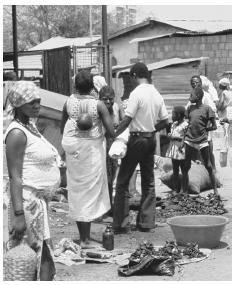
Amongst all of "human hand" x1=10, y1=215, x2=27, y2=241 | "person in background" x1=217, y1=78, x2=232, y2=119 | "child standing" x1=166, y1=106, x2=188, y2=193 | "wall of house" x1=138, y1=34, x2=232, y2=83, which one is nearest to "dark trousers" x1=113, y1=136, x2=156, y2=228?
"child standing" x1=166, y1=106, x2=188, y2=193

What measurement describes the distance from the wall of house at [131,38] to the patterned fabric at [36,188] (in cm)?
2794

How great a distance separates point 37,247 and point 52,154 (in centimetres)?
65

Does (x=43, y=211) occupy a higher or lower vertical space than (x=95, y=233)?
higher

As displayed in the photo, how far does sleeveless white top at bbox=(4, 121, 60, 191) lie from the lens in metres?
4.94

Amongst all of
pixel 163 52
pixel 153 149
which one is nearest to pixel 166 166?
pixel 153 149

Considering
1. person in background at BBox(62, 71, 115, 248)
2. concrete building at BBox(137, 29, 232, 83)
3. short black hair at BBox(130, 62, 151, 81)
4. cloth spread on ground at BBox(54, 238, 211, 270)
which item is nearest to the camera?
cloth spread on ground at BBox(54, 238, 211, 270)

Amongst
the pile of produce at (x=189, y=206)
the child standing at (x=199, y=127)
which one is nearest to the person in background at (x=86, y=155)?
the pile of produce at (x=189, y=206)

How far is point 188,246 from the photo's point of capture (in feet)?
22.5

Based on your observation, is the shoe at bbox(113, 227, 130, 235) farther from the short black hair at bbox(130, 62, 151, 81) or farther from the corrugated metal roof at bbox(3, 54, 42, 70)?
the corrugated metal roof at bbox(3, 54, 42, 70)

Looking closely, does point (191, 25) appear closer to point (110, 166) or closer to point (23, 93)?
point (110, 166)

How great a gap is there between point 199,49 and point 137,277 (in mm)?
22793

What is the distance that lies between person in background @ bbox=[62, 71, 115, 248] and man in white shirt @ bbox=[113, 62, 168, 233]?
2.01 ft
